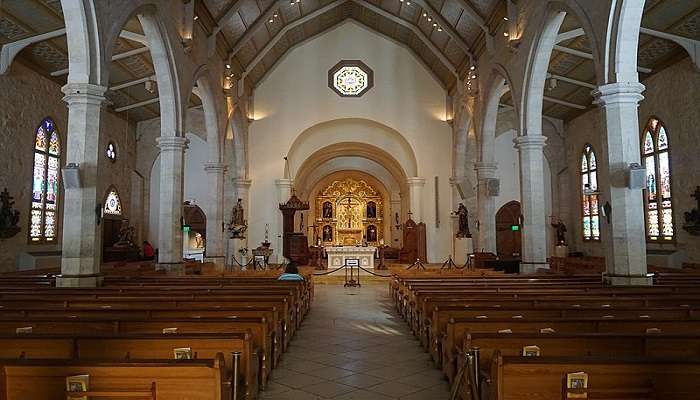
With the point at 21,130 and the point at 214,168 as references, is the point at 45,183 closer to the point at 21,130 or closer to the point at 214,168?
the point at 21,130

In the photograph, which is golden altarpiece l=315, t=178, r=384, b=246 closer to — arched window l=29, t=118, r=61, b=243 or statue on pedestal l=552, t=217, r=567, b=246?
statue on pedestal l=552, t=217, r=567, b=246

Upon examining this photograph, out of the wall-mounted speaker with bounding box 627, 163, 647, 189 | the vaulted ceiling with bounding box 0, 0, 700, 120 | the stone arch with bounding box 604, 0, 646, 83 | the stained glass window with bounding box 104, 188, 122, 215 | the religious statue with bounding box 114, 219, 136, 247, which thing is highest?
the vaulted ceiling with bounding box 0, 0, 700, 120

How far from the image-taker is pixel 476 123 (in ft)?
56.4

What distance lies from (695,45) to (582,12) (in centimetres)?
536

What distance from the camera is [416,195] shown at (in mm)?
21344

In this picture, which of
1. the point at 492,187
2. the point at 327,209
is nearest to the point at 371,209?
the point at 327,209

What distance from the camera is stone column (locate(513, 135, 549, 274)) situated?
40.7 feet

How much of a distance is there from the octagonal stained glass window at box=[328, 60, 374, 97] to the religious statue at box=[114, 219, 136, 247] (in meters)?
9.94

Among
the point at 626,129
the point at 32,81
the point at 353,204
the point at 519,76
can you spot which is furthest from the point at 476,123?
the point at 353,204

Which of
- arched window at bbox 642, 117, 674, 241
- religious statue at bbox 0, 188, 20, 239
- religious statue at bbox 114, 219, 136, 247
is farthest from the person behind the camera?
religious statue at bbox 114, 219, 136, 247

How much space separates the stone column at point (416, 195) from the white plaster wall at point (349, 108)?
0.60 ft

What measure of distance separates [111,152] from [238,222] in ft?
18.6

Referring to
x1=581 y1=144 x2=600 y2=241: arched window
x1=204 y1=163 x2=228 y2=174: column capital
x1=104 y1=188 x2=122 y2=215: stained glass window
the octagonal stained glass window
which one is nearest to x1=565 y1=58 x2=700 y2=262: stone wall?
x1=581 y1=144 x2=600 y2=241: arched window

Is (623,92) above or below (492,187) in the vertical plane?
above
